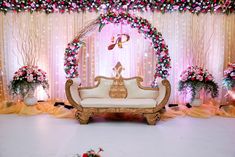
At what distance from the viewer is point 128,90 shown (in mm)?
5457

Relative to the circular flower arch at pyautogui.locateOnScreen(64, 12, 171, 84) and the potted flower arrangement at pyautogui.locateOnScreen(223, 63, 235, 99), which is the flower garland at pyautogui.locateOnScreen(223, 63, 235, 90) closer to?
the potted flower arrangement at pyautogui.locateOnScreen(223, 63, 235, 99)

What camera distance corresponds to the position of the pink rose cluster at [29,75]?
19.1ft

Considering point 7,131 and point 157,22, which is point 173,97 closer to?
point 157,22

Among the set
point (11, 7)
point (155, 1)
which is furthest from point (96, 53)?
point (11, 7)

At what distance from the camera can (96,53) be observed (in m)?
6.62

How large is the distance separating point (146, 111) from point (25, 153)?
2356mm

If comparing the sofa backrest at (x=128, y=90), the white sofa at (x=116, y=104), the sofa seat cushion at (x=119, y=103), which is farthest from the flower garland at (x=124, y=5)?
the sofa seat cushion at (x=119, y=103)

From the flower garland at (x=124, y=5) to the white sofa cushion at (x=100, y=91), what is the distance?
205cm

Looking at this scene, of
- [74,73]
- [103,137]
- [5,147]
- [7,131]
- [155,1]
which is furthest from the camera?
[155,1]

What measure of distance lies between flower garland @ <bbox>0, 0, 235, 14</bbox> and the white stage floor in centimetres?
281

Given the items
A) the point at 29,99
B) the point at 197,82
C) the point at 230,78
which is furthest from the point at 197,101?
the point at 29,99

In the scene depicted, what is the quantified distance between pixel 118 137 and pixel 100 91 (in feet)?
5.37

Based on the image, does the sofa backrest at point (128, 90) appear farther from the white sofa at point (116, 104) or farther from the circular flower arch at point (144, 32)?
the circular flower arch at point (144, 32)

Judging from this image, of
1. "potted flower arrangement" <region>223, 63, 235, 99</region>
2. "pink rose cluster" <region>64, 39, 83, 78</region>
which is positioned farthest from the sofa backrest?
"potted flower arrangement" <region>223, 63, 235, 99</region>
